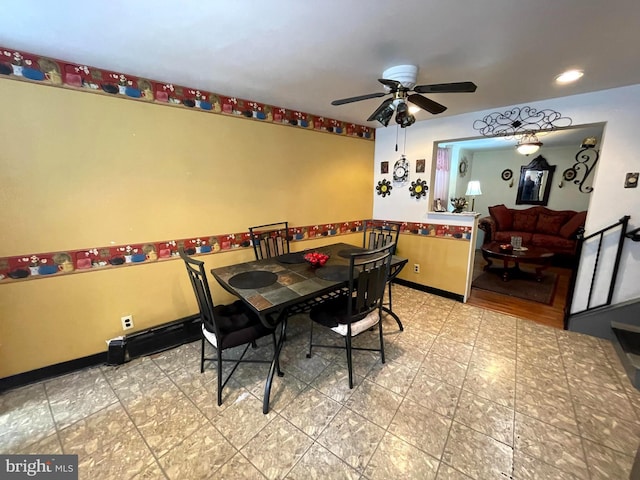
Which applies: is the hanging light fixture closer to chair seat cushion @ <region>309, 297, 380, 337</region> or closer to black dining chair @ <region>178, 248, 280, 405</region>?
chair seat cushion @ <region>309, 297, 380, 337</region>

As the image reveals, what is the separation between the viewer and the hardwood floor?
285cm

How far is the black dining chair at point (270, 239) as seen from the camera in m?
2.75

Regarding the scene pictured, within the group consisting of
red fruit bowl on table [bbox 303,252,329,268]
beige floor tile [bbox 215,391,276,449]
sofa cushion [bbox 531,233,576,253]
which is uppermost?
red fruit bowl on table [bbox 303,252,329,268]

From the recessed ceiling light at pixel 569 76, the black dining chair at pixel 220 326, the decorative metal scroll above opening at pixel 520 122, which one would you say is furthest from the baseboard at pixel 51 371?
the decorative metal scroll above opening at pixel 520 122

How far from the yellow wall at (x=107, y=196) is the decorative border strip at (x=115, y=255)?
52mm

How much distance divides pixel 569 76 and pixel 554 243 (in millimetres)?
3985

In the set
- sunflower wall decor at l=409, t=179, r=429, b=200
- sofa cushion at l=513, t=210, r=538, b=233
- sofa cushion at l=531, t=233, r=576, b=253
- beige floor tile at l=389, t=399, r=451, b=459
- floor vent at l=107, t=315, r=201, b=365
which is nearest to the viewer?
beige floor tile at l=389, t=399, r=451, b=459

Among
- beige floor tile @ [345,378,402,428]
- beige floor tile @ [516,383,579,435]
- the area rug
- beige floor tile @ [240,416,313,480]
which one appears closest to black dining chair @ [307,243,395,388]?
beige floor tile @ [345,378,402,428]

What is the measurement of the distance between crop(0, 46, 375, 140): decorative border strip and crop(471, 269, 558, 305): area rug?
11.6 feet

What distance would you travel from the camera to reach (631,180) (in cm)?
225

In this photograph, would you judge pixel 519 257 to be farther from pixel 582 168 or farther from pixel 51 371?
pixel 51 371

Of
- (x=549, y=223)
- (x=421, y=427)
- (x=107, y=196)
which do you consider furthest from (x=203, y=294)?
(x=549, y=223)

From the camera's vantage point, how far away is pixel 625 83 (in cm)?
212

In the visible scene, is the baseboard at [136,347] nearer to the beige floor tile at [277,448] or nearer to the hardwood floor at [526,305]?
the beige floor tile at [277,448]
